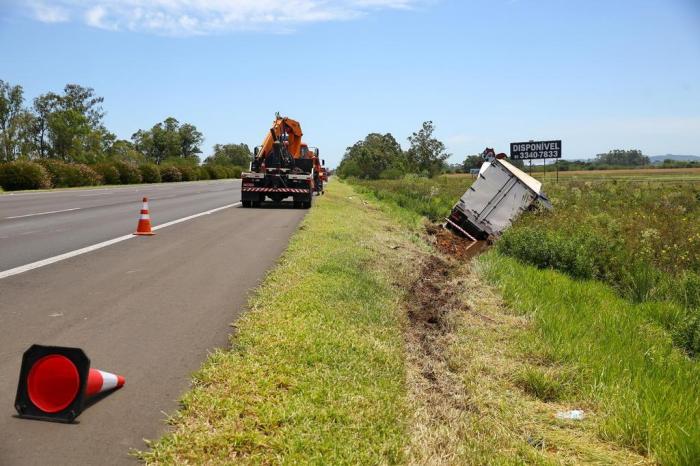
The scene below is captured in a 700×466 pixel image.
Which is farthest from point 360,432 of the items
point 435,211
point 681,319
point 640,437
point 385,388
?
point 435,211

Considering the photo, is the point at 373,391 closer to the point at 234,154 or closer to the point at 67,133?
the point at 67,133

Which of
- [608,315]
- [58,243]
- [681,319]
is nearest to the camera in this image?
[608,315]

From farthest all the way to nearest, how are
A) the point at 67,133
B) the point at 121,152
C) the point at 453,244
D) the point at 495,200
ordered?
the point at 121,152 → the point at 67,133 → the point at 495,200 → the point at 453,244

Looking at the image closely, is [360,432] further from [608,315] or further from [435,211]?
[435,211]

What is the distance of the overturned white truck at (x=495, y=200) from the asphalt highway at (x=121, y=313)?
25.6 feet

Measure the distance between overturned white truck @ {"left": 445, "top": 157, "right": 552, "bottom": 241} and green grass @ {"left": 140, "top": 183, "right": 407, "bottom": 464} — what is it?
36.6 ft

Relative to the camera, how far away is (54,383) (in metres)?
3.51

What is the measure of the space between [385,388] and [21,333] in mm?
3095

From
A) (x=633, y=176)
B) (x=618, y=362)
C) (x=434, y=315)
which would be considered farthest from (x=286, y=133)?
(x=633, y=176)

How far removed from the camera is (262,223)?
14.7 metres

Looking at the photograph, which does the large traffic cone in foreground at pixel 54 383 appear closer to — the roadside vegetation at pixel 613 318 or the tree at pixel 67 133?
the roadside vegetation at pixel 613 318

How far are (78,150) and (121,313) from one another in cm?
7594

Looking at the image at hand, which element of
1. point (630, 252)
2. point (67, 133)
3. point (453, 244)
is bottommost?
point (453, 244)

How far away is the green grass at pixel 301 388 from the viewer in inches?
124
